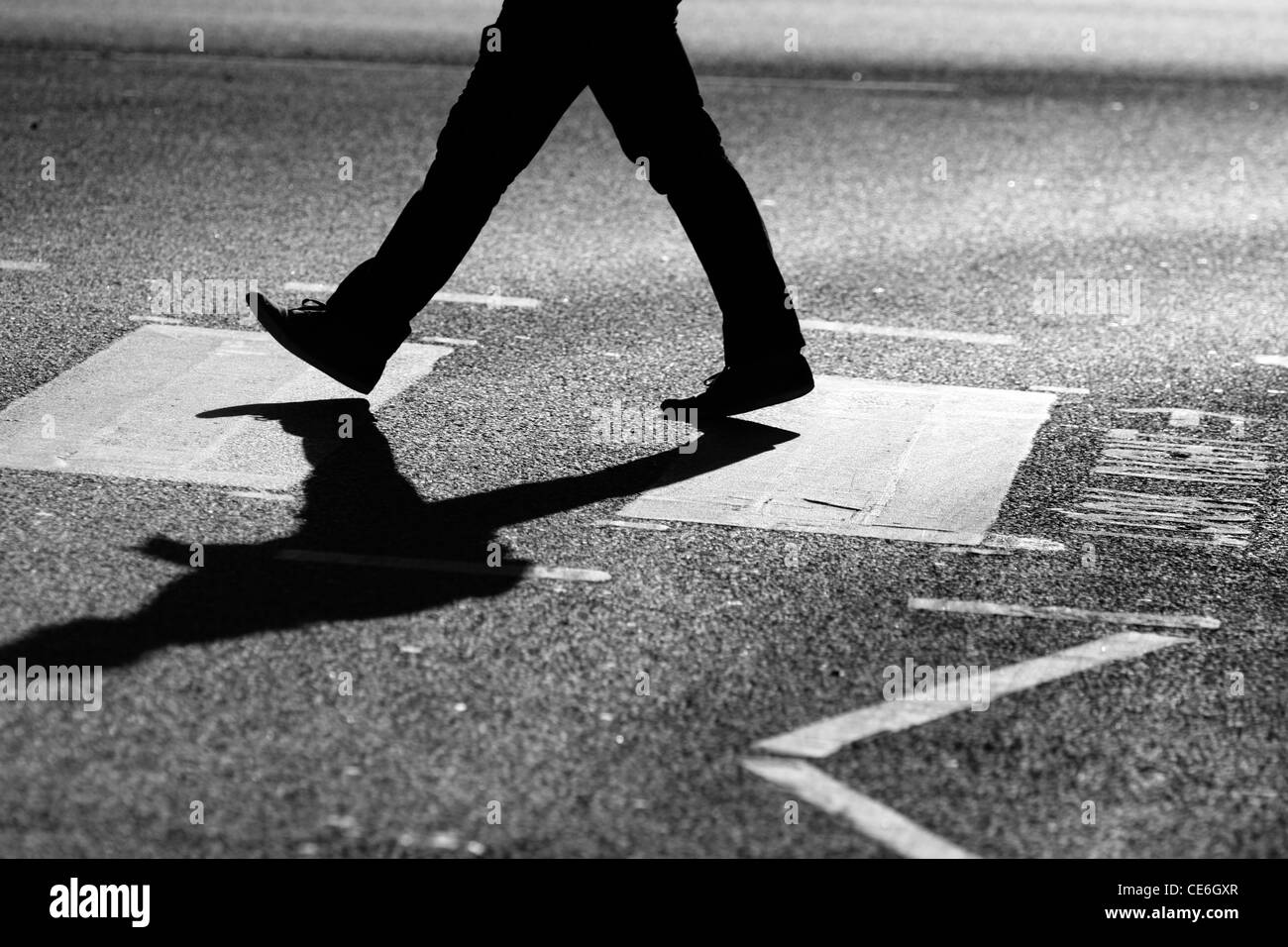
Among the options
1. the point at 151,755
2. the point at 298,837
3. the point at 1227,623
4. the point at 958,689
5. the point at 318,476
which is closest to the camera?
the point at 298,837

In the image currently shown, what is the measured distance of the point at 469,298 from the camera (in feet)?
22.2

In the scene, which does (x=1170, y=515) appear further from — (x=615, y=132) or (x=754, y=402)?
(x=615, y=132)

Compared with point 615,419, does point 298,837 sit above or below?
below

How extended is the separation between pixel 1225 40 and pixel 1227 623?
31.8 ft

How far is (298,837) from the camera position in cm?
323

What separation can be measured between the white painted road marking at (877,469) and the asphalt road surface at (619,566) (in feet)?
0.27

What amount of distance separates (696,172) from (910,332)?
1.47 metres

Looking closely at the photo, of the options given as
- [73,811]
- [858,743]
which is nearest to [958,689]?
[858,743]

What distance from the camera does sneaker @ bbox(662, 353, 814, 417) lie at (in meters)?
5.53

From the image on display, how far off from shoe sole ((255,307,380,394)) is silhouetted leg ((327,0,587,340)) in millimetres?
167

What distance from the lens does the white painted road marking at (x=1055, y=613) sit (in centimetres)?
427

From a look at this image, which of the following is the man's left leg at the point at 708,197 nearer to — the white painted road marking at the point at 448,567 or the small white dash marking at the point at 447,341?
the small white dash marking at the point at 447,341

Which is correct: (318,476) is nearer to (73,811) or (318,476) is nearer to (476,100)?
(476,100)

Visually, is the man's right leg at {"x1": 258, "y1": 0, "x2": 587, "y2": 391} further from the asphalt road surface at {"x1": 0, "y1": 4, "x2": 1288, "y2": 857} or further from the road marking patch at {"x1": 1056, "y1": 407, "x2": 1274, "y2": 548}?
the road marking patch at {"x1": 1056, "y1": 407, "x2": 1274, "y2": 548}
